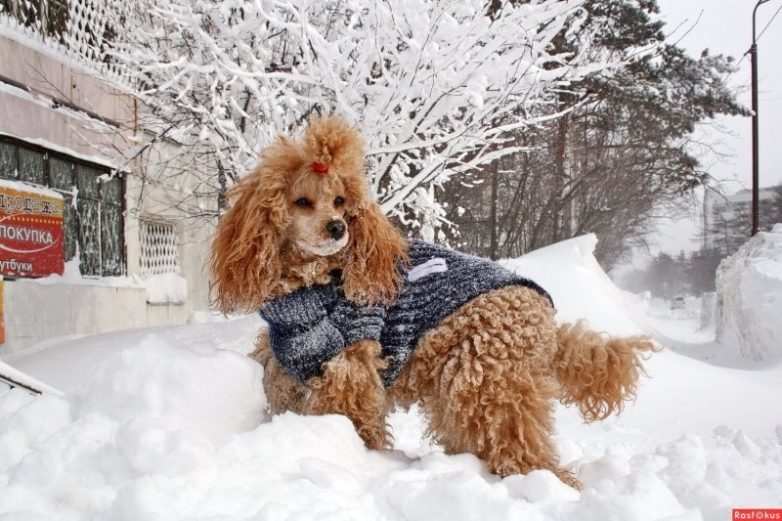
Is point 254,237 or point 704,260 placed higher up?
point 254,237

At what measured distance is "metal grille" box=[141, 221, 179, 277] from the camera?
1120 cm

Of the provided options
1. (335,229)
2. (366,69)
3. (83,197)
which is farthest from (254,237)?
(83,197)

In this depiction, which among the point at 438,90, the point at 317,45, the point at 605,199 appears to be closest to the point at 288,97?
the point at 317,45

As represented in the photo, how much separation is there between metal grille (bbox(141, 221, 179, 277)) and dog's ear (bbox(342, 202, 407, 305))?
902 centimetres

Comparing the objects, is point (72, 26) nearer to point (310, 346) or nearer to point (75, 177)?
point (75, 177)

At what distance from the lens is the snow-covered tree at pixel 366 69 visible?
6031mm

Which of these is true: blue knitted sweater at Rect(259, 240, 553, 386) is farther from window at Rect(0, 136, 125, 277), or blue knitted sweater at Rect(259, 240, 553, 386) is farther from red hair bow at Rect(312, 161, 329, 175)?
window at Rect(0, 136, 125, 277)

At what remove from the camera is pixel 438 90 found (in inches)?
246

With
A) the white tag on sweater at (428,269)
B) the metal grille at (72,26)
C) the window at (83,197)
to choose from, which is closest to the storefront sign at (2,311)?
the window at (83,197)

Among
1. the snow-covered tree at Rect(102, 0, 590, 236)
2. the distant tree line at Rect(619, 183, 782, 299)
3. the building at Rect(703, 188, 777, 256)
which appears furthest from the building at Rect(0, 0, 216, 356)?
the distant tree line at Rect(619, 183, 782, 299)

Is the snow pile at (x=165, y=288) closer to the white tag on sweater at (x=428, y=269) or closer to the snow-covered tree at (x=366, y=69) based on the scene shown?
the snow-covered tree at (x=366, y=69)

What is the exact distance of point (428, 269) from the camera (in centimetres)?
310

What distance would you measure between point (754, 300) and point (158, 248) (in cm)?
1074

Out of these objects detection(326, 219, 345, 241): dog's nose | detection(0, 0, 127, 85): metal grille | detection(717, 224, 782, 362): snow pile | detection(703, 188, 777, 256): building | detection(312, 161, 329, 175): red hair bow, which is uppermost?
detection(0, 0, 127, 85): metal grille
